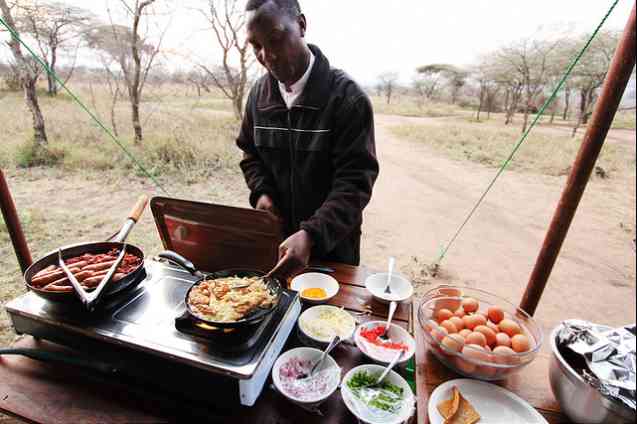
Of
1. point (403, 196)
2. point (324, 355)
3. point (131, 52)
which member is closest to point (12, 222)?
point (324, 355)

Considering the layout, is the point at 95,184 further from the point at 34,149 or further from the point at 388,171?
the point at 388,171

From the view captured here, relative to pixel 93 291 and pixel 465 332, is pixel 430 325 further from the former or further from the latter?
pixel 93 291

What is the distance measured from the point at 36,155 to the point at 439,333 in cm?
629

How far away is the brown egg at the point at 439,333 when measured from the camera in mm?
1026

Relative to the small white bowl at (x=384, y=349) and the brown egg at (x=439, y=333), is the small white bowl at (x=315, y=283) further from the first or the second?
the brown egg at (x=439, y=333)

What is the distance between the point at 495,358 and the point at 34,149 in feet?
20.9

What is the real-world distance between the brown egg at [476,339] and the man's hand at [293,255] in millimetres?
661

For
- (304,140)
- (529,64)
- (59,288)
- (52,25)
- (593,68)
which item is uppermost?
(529,64)

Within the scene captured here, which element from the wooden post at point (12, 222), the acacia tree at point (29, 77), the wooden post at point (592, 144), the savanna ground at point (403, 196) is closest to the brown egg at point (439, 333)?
the wooden post at point (592, 144)

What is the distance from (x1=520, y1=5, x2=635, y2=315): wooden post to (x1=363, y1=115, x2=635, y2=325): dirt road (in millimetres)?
1521

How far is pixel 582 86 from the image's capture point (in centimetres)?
539

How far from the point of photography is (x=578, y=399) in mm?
837

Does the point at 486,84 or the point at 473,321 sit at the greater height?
the point at 486,84

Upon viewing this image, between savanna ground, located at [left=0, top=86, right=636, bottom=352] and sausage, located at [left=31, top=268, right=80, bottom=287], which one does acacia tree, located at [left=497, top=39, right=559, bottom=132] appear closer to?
savanna ground, located at [left=0, top=86, right=636, bottom=352]
